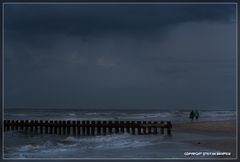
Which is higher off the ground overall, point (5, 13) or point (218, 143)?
point (5, 13)

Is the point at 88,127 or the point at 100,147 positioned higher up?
the point at 88,127

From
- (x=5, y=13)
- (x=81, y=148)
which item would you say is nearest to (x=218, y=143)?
(x=81, y=148)

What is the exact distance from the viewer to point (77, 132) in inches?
706

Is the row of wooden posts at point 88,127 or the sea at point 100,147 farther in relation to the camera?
the row of wooden posts at point 88,127

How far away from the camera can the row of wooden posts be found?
17375 millimetres

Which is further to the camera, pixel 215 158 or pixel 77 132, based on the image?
pixel 77 132

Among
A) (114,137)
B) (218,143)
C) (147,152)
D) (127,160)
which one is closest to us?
(127,160)

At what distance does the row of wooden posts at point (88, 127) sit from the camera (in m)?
17.4

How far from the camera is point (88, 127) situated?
17.9 meters

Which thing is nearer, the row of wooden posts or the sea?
the sea

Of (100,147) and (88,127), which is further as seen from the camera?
(88,127)

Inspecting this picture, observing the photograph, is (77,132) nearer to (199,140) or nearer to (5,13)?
(199,140)

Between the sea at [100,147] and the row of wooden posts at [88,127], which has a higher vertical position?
the row of wooden posts at [88,127]

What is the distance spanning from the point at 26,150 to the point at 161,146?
3.21 meters
